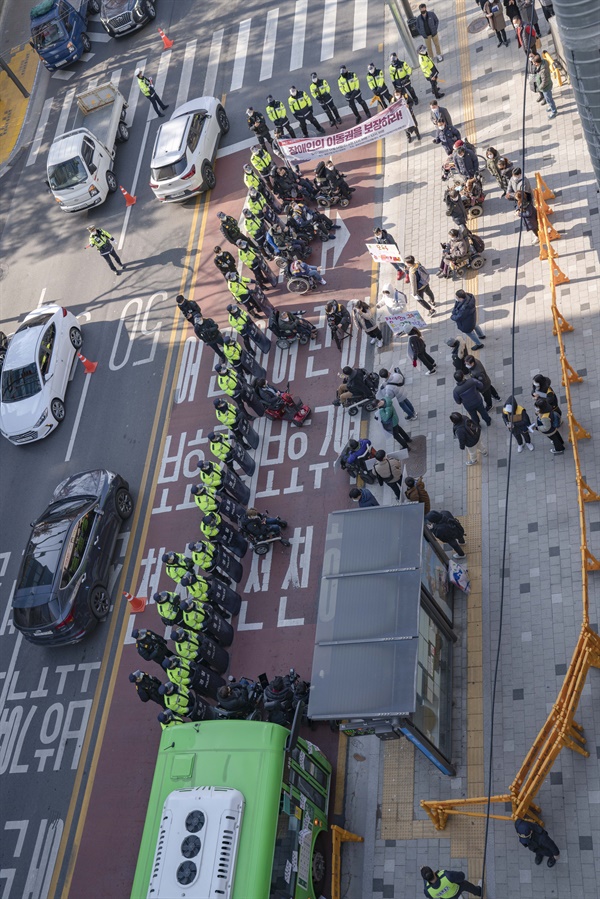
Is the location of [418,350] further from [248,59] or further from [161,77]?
[161,77]

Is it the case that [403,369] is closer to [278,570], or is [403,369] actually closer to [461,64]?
[278,570]

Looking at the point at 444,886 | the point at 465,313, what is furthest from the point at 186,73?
the point at 444,886

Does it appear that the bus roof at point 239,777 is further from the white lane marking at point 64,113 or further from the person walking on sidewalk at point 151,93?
the white lane marking at point 64,113

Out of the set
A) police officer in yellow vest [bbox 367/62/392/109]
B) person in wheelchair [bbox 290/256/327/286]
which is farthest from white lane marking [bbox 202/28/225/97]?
person in wheelchair [bbox 290/256/327/286]

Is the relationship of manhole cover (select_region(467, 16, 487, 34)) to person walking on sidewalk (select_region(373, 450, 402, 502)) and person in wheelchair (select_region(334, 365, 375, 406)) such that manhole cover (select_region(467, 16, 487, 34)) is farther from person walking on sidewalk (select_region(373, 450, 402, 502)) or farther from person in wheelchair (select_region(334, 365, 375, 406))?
person walking on sidewalk (select_region(373, 450, 402, 502))

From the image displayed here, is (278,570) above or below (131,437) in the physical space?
below

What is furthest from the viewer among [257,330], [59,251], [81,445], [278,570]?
[59,251]

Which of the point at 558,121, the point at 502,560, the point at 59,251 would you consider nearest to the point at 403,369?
the point at 502,560
